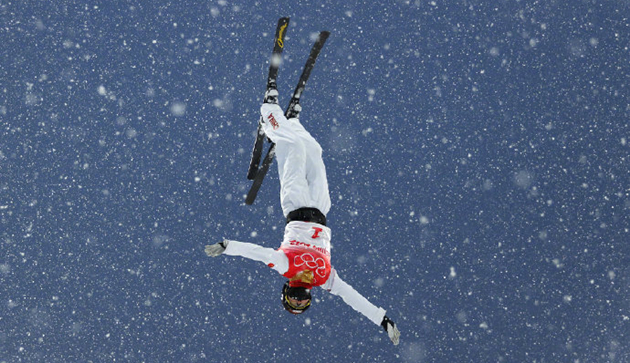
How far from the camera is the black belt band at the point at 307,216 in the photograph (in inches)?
277

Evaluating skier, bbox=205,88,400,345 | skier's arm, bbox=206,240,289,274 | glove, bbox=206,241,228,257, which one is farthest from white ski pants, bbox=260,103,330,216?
glove, bbox=206,241,228,257

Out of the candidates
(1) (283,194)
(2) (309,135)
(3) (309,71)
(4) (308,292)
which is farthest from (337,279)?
(3) (309,71)

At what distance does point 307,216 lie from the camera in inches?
277

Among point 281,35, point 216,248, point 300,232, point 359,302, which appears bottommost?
point 359,302

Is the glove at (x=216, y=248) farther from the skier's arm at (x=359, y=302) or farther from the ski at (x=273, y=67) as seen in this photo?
the ski at (x=273, y=67)

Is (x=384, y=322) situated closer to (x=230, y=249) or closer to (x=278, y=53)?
(x=230, y=249)

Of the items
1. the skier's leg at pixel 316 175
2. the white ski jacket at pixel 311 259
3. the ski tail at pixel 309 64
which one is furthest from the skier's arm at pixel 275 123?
the white ski jacket at pixel 311 259

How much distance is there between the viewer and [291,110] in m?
7.75

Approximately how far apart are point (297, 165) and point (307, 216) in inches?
21.6

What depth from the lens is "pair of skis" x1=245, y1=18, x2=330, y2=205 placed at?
305 inches

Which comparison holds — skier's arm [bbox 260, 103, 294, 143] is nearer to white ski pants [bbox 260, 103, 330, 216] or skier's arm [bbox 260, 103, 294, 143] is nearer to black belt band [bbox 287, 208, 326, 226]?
white ski pants [bbox 260, 103, 330, 216]

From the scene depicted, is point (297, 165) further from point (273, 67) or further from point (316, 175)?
point (273, 67)

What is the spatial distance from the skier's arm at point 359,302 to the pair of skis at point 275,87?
1.46m

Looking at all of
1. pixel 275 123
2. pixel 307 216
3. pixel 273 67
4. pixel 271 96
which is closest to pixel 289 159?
pixel 275 123
